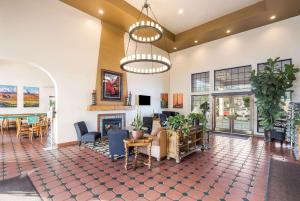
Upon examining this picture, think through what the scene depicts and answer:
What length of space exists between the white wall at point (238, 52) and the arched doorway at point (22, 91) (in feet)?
25.9

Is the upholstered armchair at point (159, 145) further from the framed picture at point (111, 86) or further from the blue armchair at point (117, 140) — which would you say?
the framed picture at point (111, 86)

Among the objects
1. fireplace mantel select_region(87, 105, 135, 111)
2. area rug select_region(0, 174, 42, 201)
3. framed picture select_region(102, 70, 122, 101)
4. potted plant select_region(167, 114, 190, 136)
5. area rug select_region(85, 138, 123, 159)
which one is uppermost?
framed picture select_region(102, 70, 122, 101)

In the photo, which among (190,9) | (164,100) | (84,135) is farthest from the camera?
(164,100)

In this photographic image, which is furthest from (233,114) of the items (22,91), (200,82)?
(22,91)

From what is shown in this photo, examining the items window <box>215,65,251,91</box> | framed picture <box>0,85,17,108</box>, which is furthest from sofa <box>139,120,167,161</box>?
framed picture <box>0,85,17,108</box>

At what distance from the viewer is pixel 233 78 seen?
8.30 meters

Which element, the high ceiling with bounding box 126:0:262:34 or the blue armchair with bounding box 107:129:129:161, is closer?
the blue armchair with bounding box 107:129:129:161

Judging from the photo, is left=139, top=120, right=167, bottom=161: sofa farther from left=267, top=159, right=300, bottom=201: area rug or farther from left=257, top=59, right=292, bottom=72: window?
left=257, top=59, right=292, bottom=72: window

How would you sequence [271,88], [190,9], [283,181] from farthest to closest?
[190,9], [271,88], [283,181]

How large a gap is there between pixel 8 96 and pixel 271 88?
42.7 feet

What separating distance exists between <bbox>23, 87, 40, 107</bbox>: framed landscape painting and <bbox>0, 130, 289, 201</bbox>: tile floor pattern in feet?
18.4

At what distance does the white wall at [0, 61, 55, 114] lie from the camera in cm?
859

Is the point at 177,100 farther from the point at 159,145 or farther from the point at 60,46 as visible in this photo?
the point at 60,46

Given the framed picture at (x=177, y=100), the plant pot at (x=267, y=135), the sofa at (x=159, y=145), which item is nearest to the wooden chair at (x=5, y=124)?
the sofa at (x=159, y=145)
